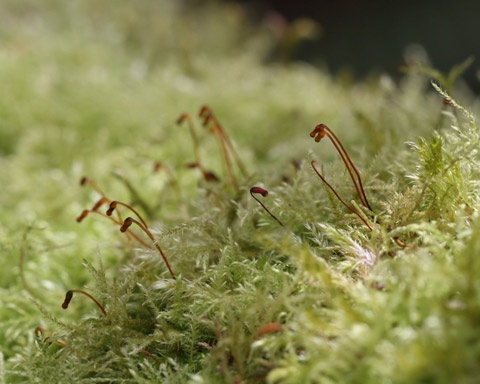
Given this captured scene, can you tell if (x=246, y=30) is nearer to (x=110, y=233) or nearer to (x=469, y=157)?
(x=110, y=233)

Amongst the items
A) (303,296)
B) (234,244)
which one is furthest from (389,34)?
(303,296)

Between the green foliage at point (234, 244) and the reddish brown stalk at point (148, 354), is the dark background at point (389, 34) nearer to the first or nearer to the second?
the green foliage at point (234, 244)

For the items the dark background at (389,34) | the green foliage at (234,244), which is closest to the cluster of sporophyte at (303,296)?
the green foliage at (234,244)

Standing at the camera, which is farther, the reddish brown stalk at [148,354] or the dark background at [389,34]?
the dark background at [389,34]

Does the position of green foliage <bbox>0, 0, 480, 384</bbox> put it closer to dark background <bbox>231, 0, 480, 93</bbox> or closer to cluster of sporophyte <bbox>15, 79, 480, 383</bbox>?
cluster of sporophyte <bbox>15, 79, 480, 383</bbox>

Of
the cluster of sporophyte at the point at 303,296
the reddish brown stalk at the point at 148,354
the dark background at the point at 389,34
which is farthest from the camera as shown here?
the dark background at the point at 389,34

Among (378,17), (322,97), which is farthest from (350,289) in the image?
(378,17)
